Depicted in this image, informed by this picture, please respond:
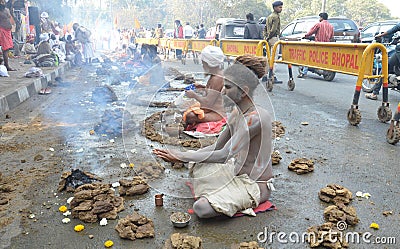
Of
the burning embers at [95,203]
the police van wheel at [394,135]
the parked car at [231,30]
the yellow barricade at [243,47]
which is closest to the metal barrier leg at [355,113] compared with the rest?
the police van wheel at [394,135]

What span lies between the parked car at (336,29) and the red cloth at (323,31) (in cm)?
276

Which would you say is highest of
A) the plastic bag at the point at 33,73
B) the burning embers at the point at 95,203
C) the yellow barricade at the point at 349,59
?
the yellow barricade at the point at 349,59

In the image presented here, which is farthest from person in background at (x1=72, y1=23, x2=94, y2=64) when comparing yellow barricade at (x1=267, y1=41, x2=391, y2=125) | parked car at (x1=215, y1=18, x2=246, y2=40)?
yellow barricade at (x1=267, y1=41, x2=391, y2=125)

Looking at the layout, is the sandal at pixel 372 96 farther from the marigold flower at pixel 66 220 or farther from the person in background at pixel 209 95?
the marigold flower at pixel 66 220

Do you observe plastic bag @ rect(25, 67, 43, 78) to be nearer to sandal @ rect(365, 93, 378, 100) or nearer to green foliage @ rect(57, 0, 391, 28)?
→ sandal @ rect(365, 93, 378, 100)

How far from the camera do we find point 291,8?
52.3 m

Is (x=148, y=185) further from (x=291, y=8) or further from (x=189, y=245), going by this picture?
(x=291, y=8)

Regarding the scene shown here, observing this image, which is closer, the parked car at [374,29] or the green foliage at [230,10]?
the parked car at [374,29]

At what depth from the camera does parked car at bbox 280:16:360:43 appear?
41.6ft

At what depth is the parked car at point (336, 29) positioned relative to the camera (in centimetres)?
1267

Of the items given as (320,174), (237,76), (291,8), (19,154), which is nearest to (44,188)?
(19,154)

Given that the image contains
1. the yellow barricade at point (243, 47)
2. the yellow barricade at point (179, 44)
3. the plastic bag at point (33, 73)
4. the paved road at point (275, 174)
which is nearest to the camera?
the paved road at point (275, 174)

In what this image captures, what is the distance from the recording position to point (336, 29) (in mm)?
13031

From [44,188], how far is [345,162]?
317 cm
